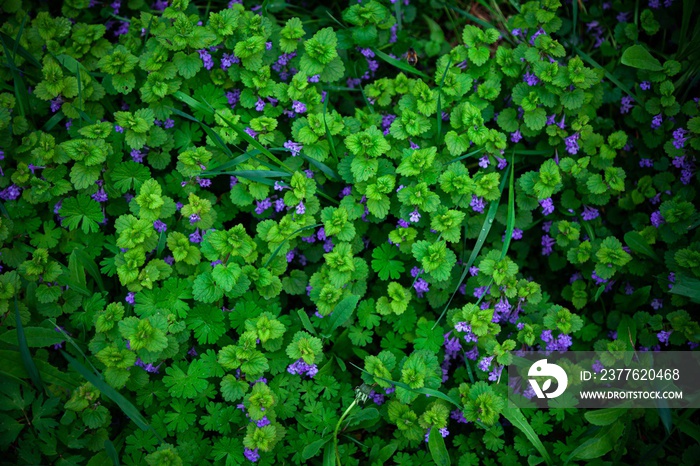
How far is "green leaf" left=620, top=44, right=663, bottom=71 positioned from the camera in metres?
4.17

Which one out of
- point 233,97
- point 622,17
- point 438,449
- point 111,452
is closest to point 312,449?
point 438,449

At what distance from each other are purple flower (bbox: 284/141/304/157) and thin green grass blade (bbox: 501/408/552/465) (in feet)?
7.25

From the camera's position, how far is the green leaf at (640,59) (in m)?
4.17

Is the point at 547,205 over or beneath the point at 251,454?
over

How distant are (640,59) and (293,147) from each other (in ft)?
8.70

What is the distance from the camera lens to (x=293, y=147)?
3.91m

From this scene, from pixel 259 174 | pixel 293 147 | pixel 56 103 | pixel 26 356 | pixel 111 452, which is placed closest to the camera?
pixel 111 452

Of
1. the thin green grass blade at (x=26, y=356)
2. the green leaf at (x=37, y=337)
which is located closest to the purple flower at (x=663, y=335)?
the green leaf at (x=37, y=337)

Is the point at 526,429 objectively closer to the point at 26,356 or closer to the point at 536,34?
the point at 536,34

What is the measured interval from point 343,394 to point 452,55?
2.55 meters

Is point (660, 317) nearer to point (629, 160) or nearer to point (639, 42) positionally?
point (629, 160)

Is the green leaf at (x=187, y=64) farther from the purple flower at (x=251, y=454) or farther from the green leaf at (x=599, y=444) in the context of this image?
the green leaf at (x=599, y=444)

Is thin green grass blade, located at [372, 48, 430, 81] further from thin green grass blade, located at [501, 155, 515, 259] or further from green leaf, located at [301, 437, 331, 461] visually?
green leaf, located at [301, 437, 331, 461]

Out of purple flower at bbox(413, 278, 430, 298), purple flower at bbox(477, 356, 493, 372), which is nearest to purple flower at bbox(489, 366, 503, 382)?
purple flower at bbox(477, 356, 493, 372)
